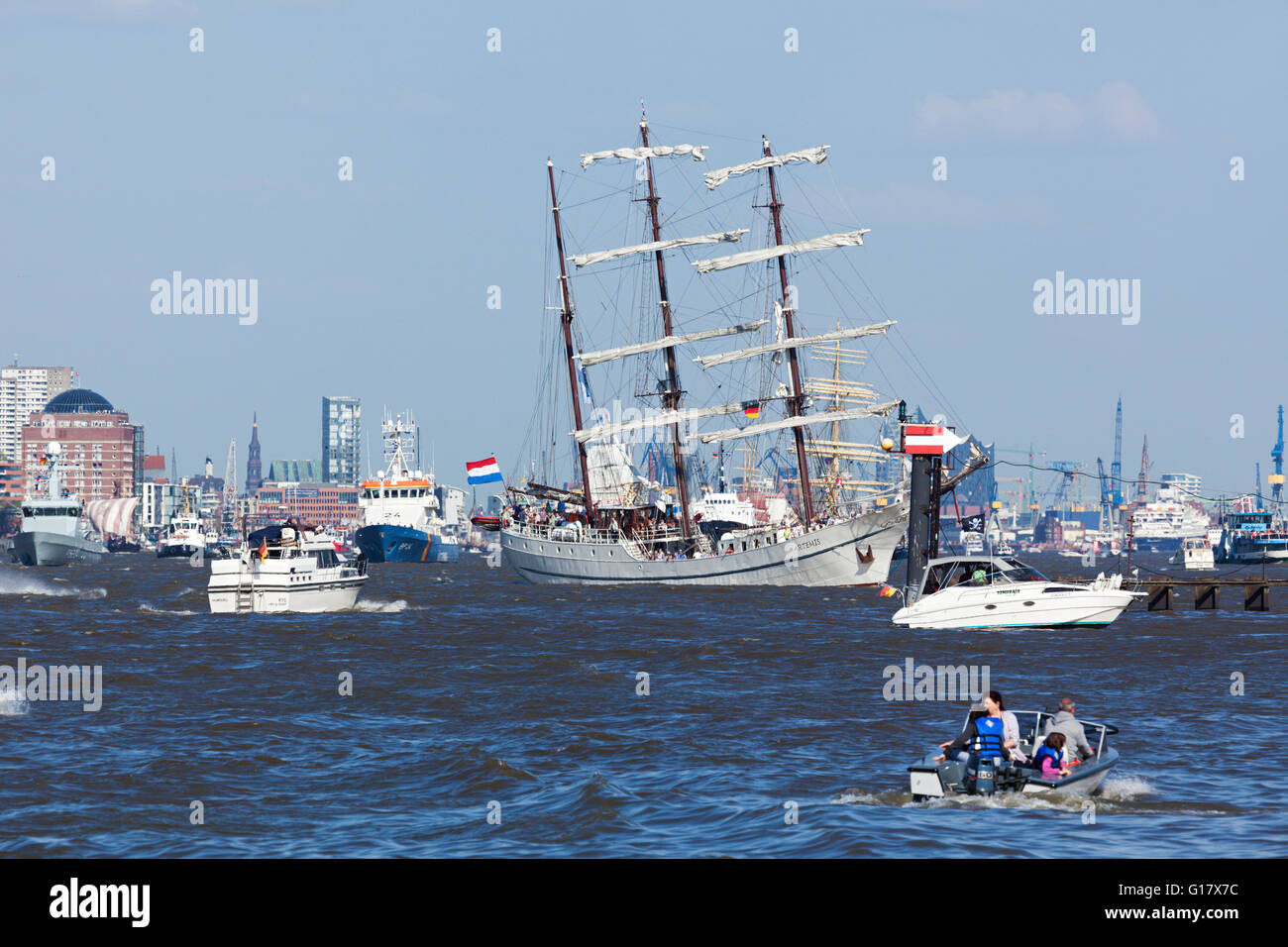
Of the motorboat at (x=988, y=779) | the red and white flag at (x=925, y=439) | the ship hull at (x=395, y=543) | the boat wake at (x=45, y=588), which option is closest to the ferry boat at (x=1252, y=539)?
the ship hull at (x=395, y=543)

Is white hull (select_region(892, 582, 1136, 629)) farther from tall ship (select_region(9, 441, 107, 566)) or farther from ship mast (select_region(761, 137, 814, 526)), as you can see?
tall ship (select_region(9, 441, 107, 566))

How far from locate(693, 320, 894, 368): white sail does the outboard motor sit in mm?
Result: 71180

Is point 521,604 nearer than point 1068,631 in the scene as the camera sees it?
No

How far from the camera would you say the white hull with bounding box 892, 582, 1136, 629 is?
174ft

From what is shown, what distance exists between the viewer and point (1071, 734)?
2295 centimetres

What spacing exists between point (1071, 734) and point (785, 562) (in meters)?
66.6

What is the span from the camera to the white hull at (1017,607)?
53156mm

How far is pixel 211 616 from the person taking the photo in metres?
65.1

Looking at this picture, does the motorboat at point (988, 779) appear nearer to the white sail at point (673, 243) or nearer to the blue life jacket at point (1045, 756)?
the blue life jacket at point (1045, 756)

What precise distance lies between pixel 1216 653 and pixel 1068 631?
897cm

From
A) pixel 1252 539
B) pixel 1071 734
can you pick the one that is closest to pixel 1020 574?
pixel 1071 734
